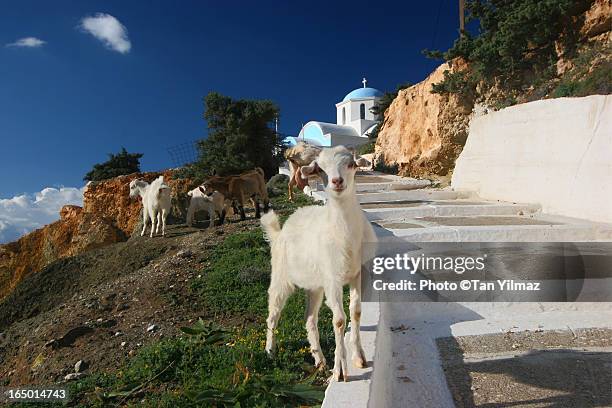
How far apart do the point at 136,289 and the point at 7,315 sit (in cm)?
A: 384

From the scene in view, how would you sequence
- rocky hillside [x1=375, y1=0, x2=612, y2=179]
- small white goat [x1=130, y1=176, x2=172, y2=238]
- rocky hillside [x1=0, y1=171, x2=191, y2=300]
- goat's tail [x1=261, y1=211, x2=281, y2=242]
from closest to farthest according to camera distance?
goat's tail [x1=261, y1=211, x2=281, y2=242]
rocky hillside [x1=375, y1=0, x2=612, y2=179]
small white goat [x1=130, y1=176, x2=172, y2=238]
rocky hillside [x1=0, y1=171, x2=191, y2=300]

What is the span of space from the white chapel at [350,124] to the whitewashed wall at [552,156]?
30.5 m

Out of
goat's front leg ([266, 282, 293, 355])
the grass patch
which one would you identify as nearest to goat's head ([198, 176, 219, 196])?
the grass patch

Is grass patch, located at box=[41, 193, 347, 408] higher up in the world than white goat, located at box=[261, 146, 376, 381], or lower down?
lower down

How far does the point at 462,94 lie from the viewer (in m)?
16.4

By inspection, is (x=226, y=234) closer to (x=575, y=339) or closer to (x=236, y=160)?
(x=575, y=339)

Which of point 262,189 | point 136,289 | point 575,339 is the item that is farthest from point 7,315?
point 575,339

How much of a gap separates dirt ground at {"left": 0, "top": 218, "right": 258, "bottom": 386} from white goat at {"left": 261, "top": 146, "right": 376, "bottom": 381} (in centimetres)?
218

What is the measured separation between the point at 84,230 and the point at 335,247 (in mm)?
17381

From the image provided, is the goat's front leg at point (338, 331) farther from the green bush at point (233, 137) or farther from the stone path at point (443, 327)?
the green bush at point (233, 137)

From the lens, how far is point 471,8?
53.4 feet

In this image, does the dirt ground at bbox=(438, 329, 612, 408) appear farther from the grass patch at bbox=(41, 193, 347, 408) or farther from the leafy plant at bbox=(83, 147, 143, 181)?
the leafy plant at bbox=(83, 147, 143, 181)

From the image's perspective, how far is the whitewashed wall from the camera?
5.79 metres

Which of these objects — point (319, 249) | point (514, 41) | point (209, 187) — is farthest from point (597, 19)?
point (319, 249)
